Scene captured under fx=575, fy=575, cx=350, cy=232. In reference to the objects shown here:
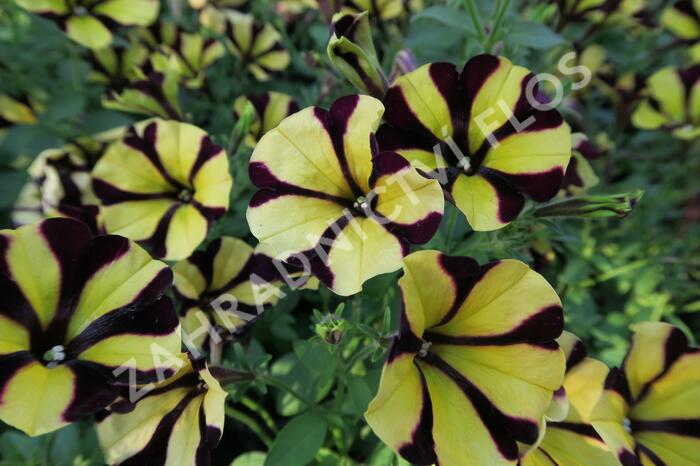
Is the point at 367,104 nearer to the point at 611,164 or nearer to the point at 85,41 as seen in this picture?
the point at 85,41

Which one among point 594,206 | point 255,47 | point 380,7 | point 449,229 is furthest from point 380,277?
point 255,47

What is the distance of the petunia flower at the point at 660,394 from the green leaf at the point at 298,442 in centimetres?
59

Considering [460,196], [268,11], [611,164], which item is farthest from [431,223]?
[268,11]

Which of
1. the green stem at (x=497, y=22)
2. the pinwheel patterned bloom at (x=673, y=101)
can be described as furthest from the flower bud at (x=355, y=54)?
the pinwheel patterned bloom at (x=673, y=101)

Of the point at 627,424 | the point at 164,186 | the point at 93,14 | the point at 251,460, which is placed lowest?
the point at 251,460

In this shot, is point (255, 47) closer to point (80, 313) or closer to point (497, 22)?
point (497, 22)

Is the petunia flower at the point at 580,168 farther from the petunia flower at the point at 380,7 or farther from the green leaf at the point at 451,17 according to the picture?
the petunia flower at the point at 380,7

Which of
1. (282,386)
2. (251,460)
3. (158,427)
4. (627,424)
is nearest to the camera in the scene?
(158,427)

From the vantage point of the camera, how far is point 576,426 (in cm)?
107

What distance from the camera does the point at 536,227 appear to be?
121 centimetres

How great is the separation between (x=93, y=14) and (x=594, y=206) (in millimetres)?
1487

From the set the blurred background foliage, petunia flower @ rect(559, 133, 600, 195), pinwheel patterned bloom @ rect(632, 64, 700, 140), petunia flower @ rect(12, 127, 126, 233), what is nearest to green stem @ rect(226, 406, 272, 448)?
the blurred background foliage

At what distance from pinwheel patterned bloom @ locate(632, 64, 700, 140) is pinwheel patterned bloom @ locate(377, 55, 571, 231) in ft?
3.83

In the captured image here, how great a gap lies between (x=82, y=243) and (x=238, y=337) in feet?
1.22
